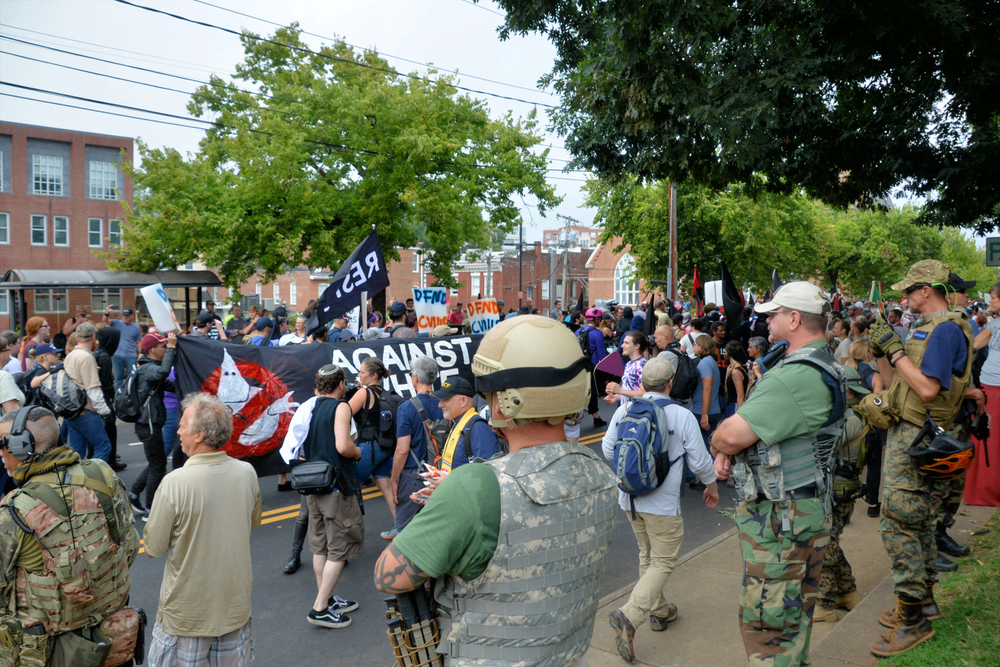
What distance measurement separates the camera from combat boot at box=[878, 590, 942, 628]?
4273mm

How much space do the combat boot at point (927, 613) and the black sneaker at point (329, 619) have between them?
3.63m

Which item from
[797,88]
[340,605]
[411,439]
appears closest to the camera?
[340,605]

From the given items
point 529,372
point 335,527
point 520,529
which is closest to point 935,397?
point 529,372

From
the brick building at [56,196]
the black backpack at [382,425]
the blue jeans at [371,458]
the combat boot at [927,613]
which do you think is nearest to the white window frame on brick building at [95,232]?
the brick building at [56,196]

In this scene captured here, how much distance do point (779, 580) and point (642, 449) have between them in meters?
1.48

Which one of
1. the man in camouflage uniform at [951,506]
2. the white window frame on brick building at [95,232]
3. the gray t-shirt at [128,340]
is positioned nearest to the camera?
the man in camouflage uniform at [951,506]

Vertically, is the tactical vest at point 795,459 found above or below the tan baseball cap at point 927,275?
below

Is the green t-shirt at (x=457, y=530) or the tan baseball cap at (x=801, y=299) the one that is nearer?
the green t-shirt at (x=457, y=530)

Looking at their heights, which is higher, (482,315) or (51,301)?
(51,301)

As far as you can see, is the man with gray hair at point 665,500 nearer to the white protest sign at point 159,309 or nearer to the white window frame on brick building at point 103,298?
the white protest sign at point 159,309

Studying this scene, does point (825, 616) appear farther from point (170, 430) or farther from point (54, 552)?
point (170, 430)

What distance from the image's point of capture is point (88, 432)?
8.41 meters

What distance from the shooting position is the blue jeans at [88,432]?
27.5 feet

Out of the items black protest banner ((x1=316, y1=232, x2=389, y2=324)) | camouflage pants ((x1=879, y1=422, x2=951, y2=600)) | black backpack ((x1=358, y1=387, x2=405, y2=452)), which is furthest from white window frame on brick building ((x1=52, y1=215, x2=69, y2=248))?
camouflage pants ((x1=879, y1=422, x2=951, y2=600))
